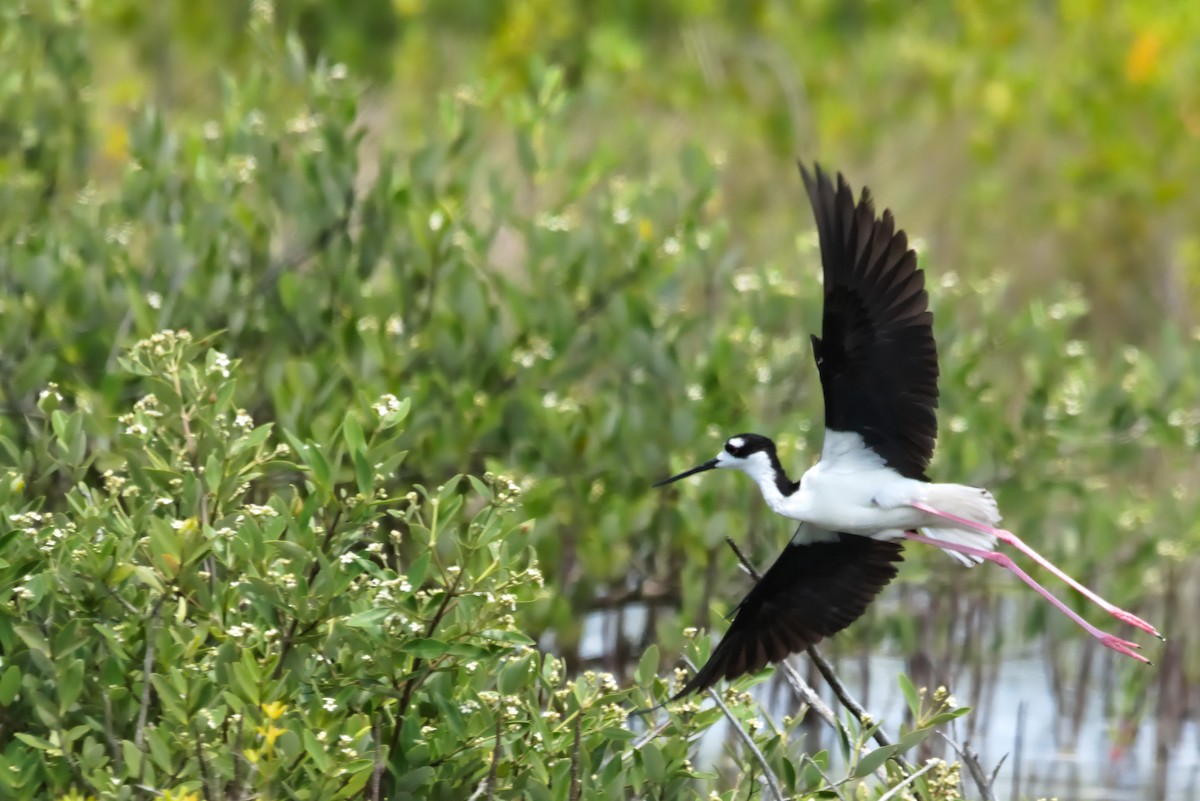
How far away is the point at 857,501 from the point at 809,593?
36 cm

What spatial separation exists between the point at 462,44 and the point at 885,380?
8.03 m

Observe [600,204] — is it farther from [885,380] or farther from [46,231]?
[885,380]

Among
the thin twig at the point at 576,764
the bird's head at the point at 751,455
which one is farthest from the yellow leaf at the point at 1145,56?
the thin twig at the point at 576,764

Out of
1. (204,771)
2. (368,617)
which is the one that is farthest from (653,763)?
(204,771)

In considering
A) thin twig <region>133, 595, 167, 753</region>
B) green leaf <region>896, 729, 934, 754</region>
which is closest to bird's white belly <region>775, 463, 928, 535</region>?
green leaf <region>896, 729, 934, 754</region>

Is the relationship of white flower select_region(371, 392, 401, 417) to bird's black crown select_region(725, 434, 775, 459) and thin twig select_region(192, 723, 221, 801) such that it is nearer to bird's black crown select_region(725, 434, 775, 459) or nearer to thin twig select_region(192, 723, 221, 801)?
thin twig select_region(192, 723, 221, 801)

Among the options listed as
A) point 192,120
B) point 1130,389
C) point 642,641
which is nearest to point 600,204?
point 642,641

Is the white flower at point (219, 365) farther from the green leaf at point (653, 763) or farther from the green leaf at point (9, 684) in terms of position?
the green leaf at point (653, 763)

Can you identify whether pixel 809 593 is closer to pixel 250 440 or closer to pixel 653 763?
pixel 653 763

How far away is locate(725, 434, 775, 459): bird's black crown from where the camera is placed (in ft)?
15.1

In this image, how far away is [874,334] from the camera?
4.18 meters

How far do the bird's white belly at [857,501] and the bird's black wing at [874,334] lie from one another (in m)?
0.06

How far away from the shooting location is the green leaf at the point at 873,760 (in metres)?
3.45

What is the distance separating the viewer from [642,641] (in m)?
6.42
